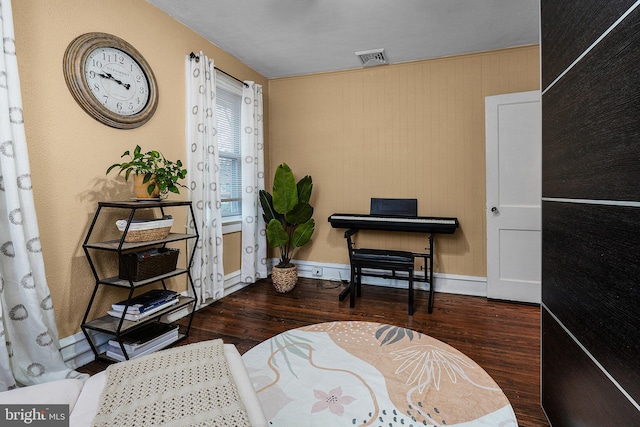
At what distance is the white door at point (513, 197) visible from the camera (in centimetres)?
306

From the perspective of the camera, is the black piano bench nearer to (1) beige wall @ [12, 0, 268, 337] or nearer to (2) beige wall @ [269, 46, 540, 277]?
(2) beige wall @ [269, 46, 540, 277]

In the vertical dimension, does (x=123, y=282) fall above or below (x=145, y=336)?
above

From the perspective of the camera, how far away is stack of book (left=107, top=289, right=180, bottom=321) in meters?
2.05

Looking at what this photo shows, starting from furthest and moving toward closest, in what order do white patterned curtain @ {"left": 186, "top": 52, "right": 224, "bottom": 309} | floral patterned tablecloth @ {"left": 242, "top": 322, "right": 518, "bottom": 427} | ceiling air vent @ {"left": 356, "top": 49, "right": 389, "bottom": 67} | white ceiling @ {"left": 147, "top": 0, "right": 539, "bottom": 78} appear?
ceiling air vent @ {"left": 356, "top": 49, "right": 389, "bottom": 67}
white patterned curtain @ {"left": 186, "top": 52, "right": 224, "bottom": 309}
white ceiling @ {"left": 147, "top": 0, "right": 539, "bottom": 78}
floral patterned tablecloth @ {"left": 242, "top": 322, "right": 518, "bottom": 427}

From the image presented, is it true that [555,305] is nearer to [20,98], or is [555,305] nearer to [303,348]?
[303,348]

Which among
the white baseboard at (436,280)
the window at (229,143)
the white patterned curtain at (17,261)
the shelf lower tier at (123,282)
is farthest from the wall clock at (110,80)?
the white baseboard at (436,280)

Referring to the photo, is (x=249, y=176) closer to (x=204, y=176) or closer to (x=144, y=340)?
(x=204, y=176)

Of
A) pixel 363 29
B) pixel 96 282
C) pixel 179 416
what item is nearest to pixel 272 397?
pixel 179 416

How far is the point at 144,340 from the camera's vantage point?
2119 mm

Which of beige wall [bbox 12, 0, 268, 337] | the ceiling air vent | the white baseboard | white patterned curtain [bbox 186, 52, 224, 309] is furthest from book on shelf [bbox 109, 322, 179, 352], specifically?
the ceiling air vent

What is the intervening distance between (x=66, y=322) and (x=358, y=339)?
6.37 feet

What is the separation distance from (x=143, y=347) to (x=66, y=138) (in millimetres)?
1440

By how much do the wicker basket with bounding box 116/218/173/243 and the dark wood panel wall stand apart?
2.27m

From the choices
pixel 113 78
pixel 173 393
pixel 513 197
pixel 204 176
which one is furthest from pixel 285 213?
pixel 173 393
